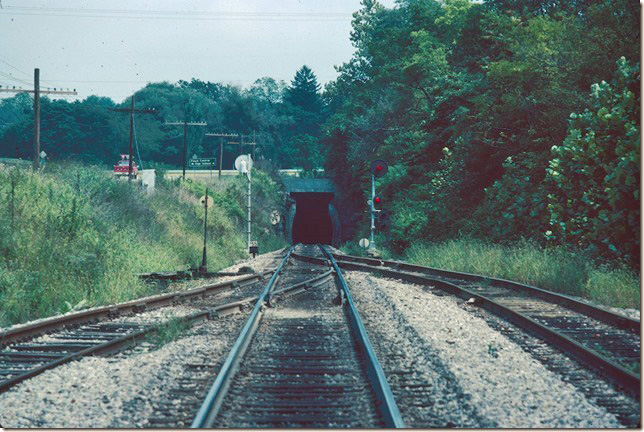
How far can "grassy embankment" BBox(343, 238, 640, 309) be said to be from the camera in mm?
13289

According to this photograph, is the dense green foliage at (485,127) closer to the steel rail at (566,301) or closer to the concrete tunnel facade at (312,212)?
the steel rail at (566,301)

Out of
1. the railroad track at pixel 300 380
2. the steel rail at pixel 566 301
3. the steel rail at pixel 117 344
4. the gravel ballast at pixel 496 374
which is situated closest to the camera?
the railroad track at pixel 300 380

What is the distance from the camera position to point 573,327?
34.4 ft

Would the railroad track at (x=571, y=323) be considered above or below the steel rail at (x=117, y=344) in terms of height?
above

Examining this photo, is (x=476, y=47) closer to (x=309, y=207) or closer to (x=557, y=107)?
(x=557, y=107)

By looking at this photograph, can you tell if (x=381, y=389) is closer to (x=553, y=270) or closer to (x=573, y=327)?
(x=573, y=327)

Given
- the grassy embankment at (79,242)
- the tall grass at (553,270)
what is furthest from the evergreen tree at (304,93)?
the tall grass at (553,270)

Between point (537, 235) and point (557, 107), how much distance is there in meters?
4.15

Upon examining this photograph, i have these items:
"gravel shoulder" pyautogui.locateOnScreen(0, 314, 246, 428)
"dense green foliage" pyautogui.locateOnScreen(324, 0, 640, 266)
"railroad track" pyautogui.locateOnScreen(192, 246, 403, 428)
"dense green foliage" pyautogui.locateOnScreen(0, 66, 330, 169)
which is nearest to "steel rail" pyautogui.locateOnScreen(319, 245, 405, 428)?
"railroad track" pyautogui.locateOnScreen(192, 246, 403, 428)

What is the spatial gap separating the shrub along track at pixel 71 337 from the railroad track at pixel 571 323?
4889mm

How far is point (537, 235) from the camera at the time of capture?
2241 centimetres

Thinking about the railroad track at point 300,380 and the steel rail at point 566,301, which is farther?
the steel rail at point 566,301

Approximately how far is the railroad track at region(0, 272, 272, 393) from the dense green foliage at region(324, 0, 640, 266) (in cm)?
898

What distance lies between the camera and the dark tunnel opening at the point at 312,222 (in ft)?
248
